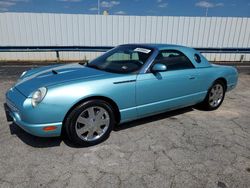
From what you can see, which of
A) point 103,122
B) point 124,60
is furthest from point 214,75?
point 103,122

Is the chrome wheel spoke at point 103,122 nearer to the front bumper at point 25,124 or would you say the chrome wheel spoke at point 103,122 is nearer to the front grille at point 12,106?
the front bumper at point 25,124

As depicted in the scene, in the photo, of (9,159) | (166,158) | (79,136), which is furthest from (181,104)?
(9,159)

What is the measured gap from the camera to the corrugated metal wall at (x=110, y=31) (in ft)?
38.4

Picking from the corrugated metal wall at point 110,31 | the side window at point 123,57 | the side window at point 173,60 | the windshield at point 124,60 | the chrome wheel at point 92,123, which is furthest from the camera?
the corrugated metal wall at point 110,31

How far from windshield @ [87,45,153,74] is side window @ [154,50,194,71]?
0.77ft

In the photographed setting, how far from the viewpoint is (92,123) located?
3.21 metres

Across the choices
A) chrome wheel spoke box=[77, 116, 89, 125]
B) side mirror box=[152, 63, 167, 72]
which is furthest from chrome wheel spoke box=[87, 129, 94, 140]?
side mirror box=[152, 63, 167, 72]

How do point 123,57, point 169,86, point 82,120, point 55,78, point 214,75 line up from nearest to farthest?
point 82,120 < point 55,78 < point 169,86 < point 123,57 < point 214,75

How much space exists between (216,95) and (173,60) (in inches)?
60.3

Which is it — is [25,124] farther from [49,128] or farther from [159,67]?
[159,67]

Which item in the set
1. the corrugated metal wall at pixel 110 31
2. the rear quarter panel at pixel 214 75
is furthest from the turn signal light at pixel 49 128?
the corrugated metal wall at pixel 110 31

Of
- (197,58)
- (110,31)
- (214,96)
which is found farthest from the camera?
(110,31)

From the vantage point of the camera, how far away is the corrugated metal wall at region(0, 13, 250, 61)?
38.4ft

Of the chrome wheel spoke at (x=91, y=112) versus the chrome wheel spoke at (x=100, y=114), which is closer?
the chrome wheel spoke at (x=91, y=112)
